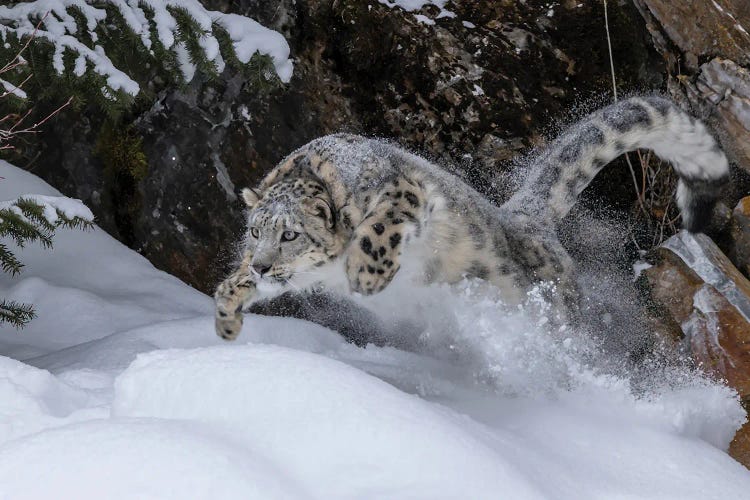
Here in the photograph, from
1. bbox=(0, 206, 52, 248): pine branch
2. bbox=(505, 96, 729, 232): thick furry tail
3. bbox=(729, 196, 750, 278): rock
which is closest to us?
bbox=(0, 206, 52, 248): pine branch

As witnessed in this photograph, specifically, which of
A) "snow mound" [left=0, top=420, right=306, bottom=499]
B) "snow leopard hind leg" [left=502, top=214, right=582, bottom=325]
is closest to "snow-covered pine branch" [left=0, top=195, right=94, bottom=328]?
"snow mound" [left=0, top=420, right=306, bottom=499]

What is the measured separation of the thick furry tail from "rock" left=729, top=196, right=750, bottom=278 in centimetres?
34

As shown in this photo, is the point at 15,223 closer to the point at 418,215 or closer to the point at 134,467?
the point at 418,215

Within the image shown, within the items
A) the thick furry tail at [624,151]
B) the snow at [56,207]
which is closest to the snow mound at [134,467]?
the snow at [56,207]

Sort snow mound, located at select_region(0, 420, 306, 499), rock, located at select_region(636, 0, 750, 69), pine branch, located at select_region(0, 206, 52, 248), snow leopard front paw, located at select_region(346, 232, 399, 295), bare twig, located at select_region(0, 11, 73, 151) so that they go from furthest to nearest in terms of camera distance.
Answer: rock, located at select_region(636, 0, 750, 69) < pine branch, located at select_region(0, 206, 52, 248) < snow leopard front paw, located at select_region(346, 232, 399, 295) < bare twig, located at select_region(0, 11, 73, 151) < snow mound, located at select_region(0, 420, 306, 499)

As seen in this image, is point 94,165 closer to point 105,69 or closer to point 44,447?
point 105,69

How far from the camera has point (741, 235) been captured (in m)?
5.03

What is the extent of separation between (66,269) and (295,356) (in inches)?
128

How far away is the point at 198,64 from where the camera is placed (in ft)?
16.2

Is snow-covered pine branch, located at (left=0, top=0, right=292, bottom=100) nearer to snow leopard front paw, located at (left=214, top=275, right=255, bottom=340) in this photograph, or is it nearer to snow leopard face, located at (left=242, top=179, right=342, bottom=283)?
snow leopard face, located at (left=242, top=179, right=342, bottom=283)

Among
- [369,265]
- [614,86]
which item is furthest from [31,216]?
[614,86]

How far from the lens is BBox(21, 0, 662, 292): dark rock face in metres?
5.16

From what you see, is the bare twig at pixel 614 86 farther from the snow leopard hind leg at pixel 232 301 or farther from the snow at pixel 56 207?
the snow at pixel 56 207

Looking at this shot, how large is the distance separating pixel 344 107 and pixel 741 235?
261cm
